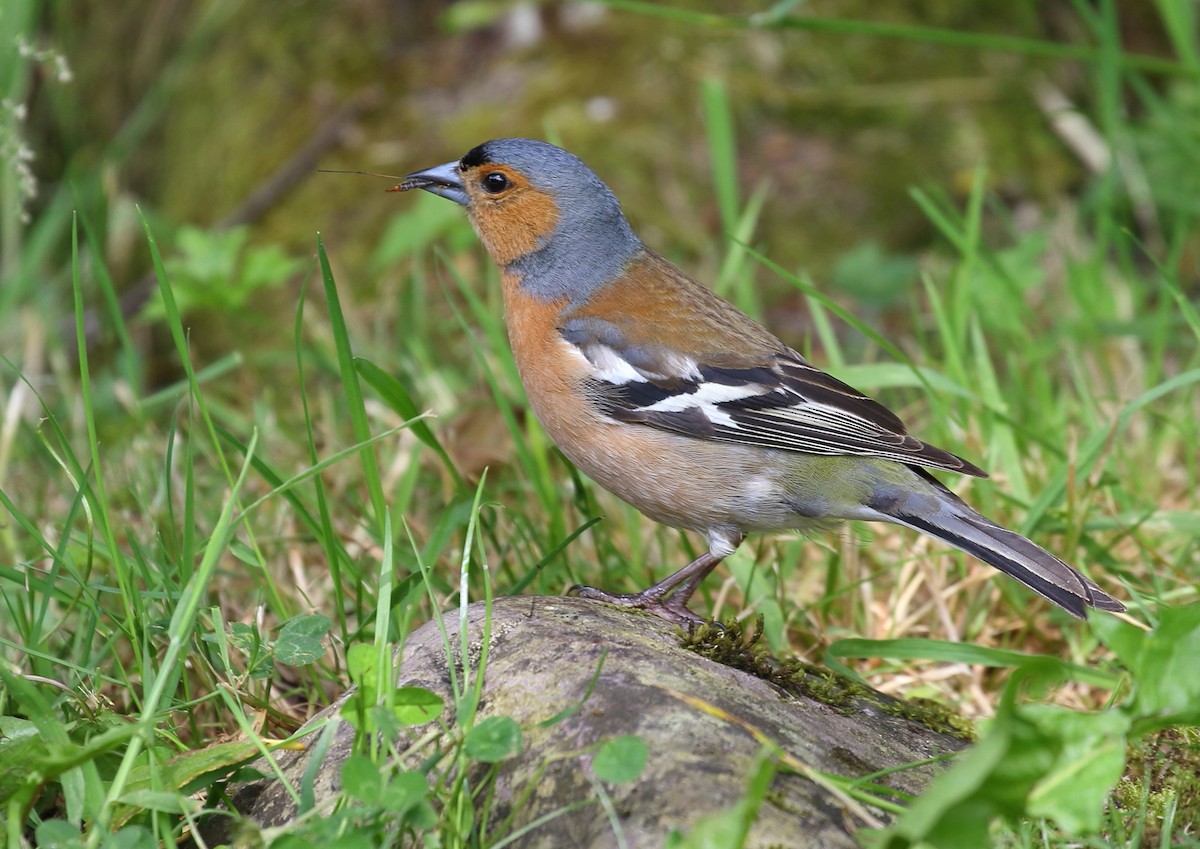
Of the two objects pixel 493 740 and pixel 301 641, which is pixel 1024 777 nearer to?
pixel 493 740

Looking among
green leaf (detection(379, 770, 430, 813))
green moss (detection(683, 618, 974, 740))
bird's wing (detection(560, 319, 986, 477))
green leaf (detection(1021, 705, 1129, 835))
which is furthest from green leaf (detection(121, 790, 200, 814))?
bird's wing (detection(560, 319, 986, 477))

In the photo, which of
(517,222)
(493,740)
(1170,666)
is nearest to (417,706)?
(493,740)

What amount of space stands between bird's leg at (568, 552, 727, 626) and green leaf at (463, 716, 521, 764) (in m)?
0.91

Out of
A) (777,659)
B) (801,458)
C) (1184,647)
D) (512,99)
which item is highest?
(512,99)

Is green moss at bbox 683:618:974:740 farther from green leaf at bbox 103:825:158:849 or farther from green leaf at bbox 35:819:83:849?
green leaf at bbox 35:819:83:849

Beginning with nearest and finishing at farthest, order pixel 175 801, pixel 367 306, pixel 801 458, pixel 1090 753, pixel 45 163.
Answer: pixel 1090 753
pixel 175 801
pixel 801 458
pixel 367 306
pixel 45 163

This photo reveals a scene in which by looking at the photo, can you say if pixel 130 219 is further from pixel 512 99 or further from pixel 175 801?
pixel 175 801

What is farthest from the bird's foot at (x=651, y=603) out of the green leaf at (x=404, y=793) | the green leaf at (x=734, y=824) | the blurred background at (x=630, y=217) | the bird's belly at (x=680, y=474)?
the green leaf at (x=734, y=824)

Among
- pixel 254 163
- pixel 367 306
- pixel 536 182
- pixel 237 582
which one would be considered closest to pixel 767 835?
pixel 237 582

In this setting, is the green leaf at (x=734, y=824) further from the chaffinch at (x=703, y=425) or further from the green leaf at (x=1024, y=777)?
the chaffinch at (x=703, y=425)

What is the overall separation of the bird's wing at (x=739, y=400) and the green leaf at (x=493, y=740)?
162 centimetres

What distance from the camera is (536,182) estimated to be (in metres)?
4.23

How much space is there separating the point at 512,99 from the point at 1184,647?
18.1 ft

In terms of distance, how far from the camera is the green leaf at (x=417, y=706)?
2.29 metres
